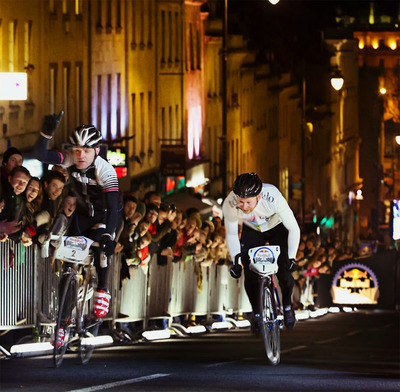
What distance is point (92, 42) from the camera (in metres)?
45.2

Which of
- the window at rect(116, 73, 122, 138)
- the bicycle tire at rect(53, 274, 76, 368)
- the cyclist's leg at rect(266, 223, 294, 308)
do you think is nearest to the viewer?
the bicycle tire at rect(53, 274, 76, 368)

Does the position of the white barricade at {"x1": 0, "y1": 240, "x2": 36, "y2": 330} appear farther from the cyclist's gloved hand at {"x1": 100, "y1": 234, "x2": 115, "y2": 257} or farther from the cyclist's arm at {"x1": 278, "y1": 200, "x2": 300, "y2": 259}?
the cyclist's arm at {"x1": 278, "y1": 200, "x2": 300, "y2": 259}

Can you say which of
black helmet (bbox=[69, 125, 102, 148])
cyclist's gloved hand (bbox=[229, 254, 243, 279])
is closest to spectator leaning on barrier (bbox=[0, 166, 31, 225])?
cyclist's gloved hand (bbox=[229, 254, 243, 279])

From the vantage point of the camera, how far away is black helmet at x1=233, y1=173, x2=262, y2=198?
16469 millimetres

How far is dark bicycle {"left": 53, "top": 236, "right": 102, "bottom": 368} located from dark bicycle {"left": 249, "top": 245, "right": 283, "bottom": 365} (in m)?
1.63

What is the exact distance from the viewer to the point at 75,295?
17016 mm

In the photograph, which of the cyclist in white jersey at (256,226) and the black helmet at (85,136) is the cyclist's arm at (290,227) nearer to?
Answer: the cyclist in white jersey at (256,226)

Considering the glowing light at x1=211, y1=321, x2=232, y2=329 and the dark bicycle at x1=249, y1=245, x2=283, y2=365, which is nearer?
the dark bicycle at x1=249, y1=245, x2=283, y2=365

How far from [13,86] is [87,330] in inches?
327

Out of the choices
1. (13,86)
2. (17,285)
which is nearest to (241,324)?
(13,86)

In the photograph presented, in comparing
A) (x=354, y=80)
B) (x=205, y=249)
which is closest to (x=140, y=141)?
(x=205, y=249)

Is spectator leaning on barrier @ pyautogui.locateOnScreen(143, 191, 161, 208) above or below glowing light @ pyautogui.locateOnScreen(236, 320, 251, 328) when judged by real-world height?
above

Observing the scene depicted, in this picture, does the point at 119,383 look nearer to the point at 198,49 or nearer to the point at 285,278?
the point at 285,278

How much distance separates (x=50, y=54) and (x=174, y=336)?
55.1 ft
